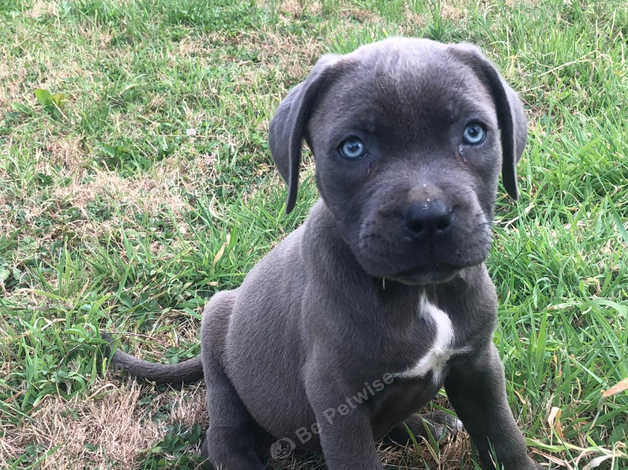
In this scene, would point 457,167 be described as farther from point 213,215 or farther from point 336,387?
point 213,215

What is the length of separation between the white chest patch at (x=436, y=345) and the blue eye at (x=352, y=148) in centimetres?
63

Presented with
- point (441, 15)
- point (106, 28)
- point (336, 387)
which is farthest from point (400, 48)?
point (106, 28)

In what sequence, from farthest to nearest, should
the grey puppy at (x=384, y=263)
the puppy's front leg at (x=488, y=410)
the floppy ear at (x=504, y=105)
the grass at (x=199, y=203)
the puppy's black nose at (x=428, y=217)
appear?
1. the grass at (x=199, y=203)
2. the puppy's front leg at (x=488, y=410)
3. the floppy ear at (x=504, y=105)
4. the grey puppy at (x=384, y=263)
5. the puppy's black nose at (x=428, y=217)

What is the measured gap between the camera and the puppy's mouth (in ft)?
7.52

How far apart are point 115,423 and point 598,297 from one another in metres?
2.57

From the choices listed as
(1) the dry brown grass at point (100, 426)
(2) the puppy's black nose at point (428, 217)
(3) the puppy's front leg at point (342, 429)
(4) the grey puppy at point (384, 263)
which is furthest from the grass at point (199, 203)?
(2) the puppy's black nose at point (428, 217)

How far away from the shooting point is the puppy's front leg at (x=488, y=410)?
9.11 feet

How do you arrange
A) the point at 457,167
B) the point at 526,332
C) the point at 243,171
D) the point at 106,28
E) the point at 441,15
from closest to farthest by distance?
the point at 457,167, the point at 526,332, the point at 243,171, the point at 441,15, the point at 106,28

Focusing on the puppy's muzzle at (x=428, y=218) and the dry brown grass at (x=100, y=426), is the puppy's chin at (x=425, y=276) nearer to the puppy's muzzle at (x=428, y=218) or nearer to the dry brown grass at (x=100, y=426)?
the puppy's muzzle at (x=428, y=218)

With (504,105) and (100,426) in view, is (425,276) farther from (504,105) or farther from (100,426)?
(100,426)

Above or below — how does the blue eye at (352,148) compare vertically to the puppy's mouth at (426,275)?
above

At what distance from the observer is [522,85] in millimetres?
5367

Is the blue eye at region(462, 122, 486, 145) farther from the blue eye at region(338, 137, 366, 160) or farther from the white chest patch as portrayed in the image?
the white chest patch

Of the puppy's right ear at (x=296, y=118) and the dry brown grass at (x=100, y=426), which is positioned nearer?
the puppy's right ear at (x=296, y=118)
